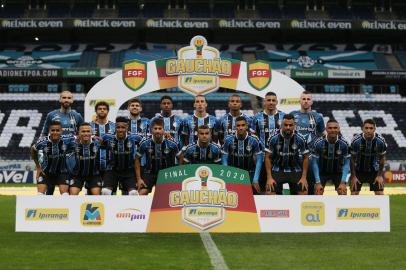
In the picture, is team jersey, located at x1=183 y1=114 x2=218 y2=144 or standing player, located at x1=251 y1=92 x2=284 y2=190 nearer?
standing player, located at x1=251 y1=92 x2=284 y2=190

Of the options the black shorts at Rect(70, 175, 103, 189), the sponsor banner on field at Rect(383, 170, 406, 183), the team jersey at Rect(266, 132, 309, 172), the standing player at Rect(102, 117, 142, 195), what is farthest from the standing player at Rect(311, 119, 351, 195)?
the sponsor banner on field at Rect(383, 170, 406, 183)

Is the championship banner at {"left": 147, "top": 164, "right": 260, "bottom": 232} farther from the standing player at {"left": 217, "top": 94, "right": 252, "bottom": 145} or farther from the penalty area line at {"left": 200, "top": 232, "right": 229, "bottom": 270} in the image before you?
the standing player at {"left": 217, "top": 94, "right": 252, "bottom": 145}

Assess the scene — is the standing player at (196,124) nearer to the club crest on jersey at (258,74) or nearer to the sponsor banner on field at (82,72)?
the club crest on jersey at (258,74)

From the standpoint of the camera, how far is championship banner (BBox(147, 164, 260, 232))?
968 centimetres

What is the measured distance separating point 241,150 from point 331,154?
1620mm

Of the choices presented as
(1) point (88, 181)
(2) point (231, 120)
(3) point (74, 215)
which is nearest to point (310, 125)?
(2) point (231, 120)

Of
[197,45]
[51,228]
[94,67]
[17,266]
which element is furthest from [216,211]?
[94,67]

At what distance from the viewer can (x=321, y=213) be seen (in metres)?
9.81

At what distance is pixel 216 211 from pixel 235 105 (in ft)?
9.37

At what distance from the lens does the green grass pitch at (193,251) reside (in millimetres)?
7559

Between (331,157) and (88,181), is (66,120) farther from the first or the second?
(331,157)

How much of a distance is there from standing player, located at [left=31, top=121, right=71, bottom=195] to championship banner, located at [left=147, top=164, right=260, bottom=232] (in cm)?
234

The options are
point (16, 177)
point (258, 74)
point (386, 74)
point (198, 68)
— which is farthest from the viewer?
point (386, 74)

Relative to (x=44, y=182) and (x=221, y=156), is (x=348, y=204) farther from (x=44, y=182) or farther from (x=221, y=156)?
(x=44, y=182)
